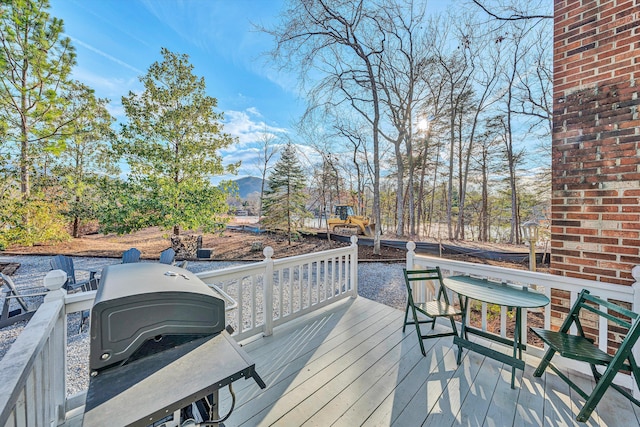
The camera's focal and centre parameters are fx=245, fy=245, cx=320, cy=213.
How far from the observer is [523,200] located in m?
15.0

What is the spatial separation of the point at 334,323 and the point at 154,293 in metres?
2.44

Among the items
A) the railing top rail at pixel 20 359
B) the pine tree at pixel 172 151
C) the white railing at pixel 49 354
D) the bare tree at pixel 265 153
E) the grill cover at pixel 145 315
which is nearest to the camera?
the railing top rail at pixel 20 359

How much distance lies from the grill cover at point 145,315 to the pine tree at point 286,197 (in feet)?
29.5

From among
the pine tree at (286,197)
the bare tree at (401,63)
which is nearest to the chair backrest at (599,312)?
the bare tree at (401,63)

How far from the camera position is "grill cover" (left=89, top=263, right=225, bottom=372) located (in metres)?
0.98

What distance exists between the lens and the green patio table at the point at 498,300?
2.05 metres

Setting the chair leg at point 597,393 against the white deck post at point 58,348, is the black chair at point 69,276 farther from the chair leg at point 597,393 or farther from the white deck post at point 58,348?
the chair leg at point 597,393

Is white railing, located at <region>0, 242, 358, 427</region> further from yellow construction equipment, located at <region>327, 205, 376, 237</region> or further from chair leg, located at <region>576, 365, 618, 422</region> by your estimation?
yellow construction equipment, located at <region>327, 205, 376, 237</region>

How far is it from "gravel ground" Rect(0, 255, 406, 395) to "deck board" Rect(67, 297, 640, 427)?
1880 mm

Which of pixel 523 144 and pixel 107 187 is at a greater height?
pixel 523 144

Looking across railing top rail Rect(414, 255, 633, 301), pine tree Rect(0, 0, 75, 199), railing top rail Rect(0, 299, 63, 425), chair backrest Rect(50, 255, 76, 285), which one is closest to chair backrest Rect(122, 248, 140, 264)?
chair backrest Rect(50, 255, 76, 285)

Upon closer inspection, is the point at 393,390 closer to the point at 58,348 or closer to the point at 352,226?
the point at 58,348

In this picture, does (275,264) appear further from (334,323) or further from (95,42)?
(95,42)

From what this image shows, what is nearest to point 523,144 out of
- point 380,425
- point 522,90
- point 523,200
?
point 522,90
